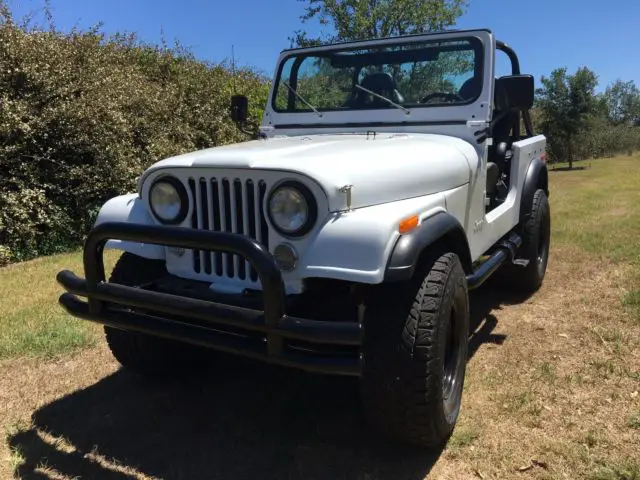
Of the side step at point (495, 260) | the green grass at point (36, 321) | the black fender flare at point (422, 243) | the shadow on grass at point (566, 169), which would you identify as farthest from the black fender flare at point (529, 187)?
the shadow on grass at point (566, 169)

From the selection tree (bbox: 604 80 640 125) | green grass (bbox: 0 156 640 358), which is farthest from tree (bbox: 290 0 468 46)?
tree (bbox: 604 80 640 125)

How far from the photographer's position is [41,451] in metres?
2.46

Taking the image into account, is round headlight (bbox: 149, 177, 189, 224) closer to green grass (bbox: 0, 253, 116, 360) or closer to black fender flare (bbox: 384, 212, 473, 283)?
black fender flare (bbox: 384, 212, 473, 283)

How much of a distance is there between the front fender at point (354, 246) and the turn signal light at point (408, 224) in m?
0.02

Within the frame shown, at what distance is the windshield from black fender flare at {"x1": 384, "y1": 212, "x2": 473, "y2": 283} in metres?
1.30

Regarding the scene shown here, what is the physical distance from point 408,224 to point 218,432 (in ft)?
4.44

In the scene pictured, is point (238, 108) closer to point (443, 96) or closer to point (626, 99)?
point (443, 96)

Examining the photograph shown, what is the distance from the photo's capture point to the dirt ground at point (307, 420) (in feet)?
7.59

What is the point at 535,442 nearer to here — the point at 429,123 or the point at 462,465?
the point at 462,465

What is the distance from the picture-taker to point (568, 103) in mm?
18750

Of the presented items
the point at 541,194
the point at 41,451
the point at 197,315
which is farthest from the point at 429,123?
the point at 41,451

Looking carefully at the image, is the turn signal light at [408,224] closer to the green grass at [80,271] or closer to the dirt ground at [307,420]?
the dirt ground at [307,420]

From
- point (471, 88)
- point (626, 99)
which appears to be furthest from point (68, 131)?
point (626, 99)

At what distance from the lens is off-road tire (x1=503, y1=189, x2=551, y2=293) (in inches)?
167
